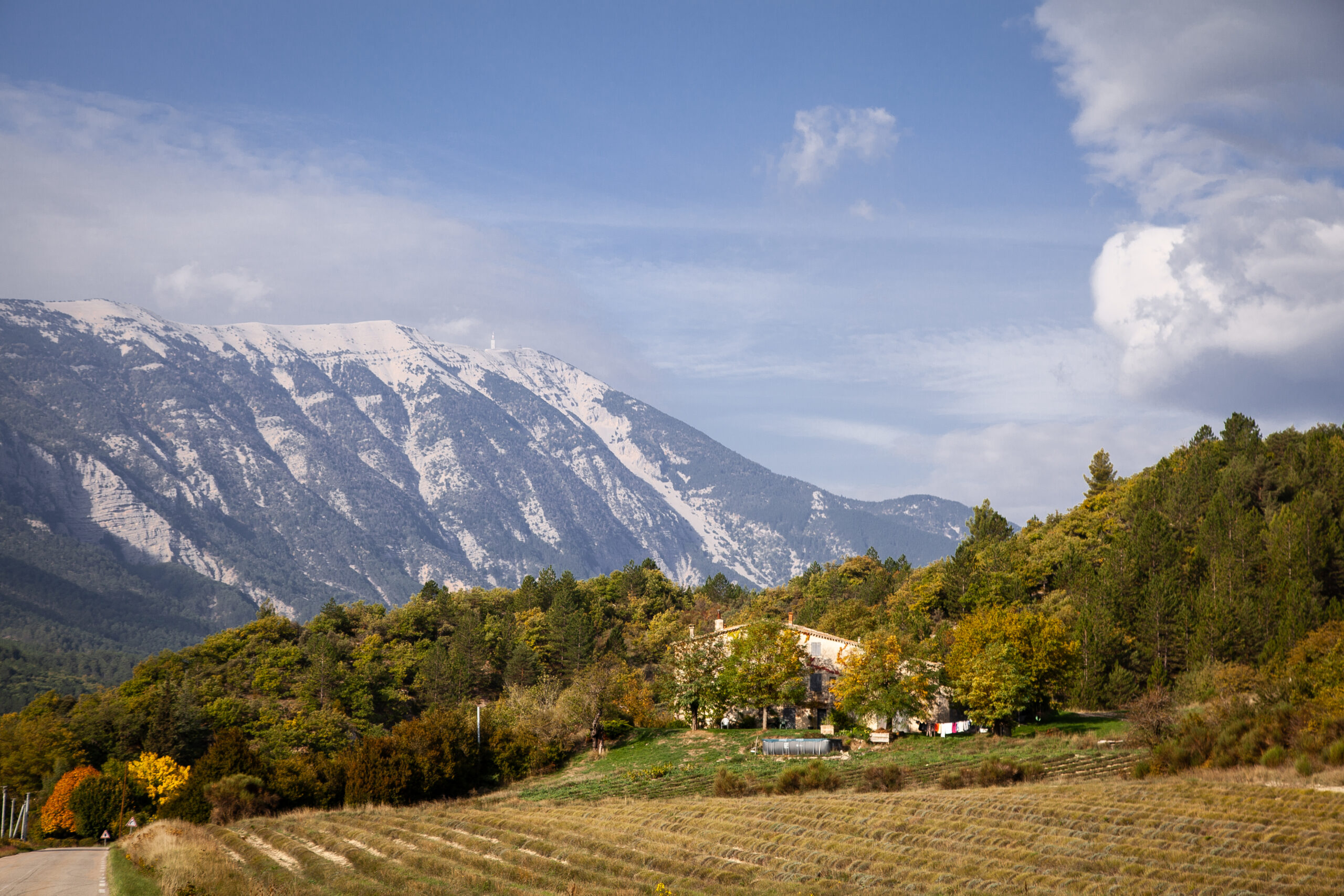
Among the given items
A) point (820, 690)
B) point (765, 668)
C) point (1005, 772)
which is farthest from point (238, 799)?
point (820, 690)

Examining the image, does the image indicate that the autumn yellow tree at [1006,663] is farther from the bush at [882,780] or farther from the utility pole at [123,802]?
the utility pole at [123,802]

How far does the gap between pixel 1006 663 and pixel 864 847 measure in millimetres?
39738

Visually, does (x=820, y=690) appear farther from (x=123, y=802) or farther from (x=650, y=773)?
(x=123, y=802)

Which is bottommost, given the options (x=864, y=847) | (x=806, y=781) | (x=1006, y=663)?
(x=806, y=781)

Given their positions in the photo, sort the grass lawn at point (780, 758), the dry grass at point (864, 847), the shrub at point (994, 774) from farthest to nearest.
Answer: the grass lawn at point (780, 758)
the shrub at point (994, 774)
the dry grass at point (864, 847)

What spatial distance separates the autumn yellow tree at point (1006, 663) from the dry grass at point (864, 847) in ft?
72.1

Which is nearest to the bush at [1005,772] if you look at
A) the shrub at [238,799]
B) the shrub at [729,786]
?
the shrub at [729,786]

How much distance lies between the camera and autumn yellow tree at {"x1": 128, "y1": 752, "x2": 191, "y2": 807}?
93812 mm

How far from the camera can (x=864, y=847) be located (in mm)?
39875

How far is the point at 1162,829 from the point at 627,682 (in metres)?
61.7

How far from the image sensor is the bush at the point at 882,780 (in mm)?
57188

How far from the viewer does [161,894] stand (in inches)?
1282

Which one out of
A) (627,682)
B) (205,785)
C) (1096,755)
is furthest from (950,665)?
(205,785)

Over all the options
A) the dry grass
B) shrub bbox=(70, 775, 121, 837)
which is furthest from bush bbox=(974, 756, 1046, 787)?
shrub bbox=(70, 775, 121, 837)
